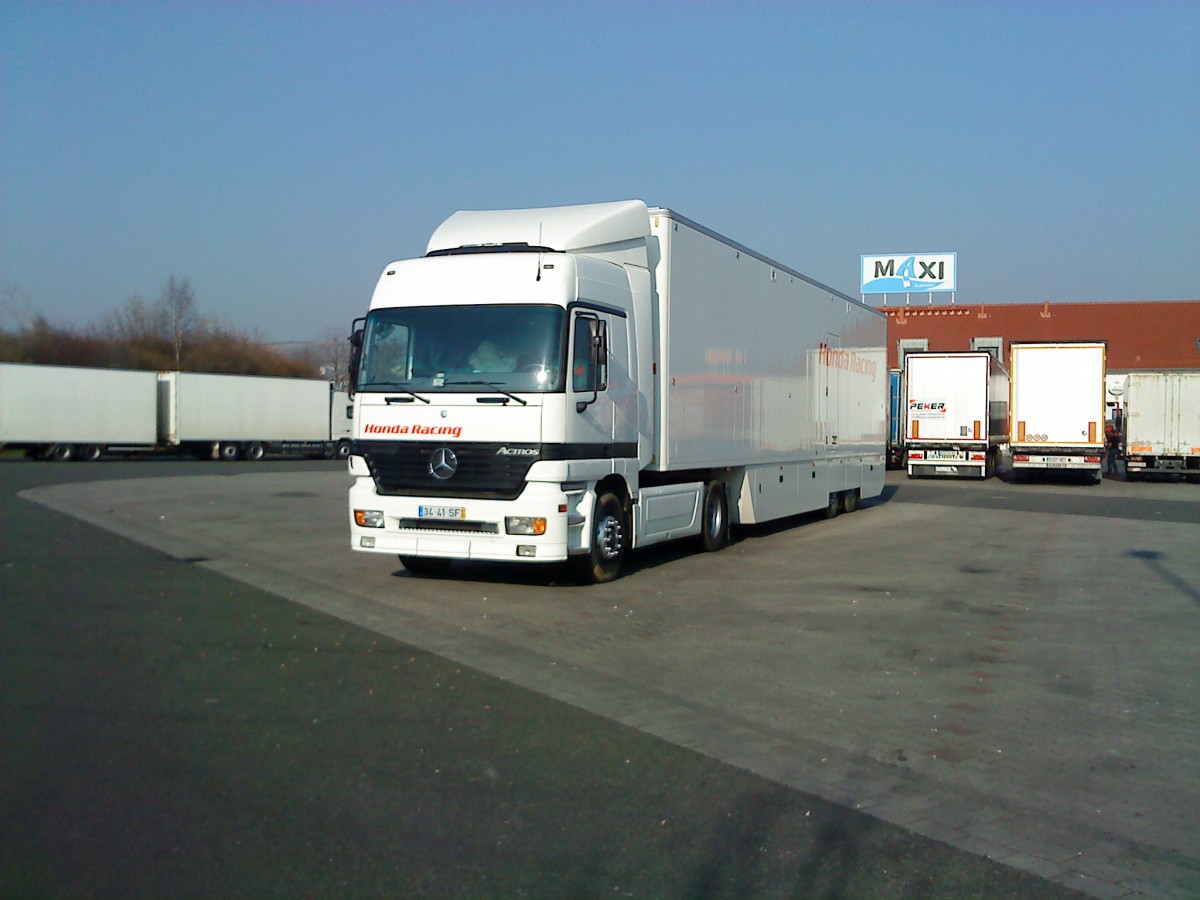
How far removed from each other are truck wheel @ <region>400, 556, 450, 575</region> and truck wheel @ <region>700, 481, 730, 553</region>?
3.60 meters

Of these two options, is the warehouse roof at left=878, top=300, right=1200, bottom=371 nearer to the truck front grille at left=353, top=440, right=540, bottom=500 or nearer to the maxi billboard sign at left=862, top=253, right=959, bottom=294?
the maxi billboard sign at left=862, top=253, right=959, bottom=294

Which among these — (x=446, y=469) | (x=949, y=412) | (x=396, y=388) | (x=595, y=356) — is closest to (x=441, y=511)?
(x=446, y=469)

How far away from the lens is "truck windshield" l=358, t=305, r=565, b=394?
11.2 metres

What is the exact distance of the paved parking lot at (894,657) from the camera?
5566 millimetres

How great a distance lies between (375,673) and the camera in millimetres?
7992

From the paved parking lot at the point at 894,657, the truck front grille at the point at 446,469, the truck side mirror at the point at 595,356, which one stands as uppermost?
the truck side mirror at the point at 595,356

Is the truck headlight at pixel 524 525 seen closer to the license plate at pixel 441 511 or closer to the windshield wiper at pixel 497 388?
the license plate at pixel 441 511

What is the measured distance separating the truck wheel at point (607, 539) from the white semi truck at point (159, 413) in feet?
118

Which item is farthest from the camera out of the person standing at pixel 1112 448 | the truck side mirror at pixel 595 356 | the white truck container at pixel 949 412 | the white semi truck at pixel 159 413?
the person standing at pixel 1112 448

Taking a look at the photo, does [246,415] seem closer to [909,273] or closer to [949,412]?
[949,412]

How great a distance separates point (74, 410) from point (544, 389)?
37565 millimetres

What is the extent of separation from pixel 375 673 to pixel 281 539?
917 centimetres

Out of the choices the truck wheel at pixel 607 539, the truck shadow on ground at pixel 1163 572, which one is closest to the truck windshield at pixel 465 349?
the truck wheel at pixel 607 539

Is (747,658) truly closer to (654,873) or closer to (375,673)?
(375,673)
